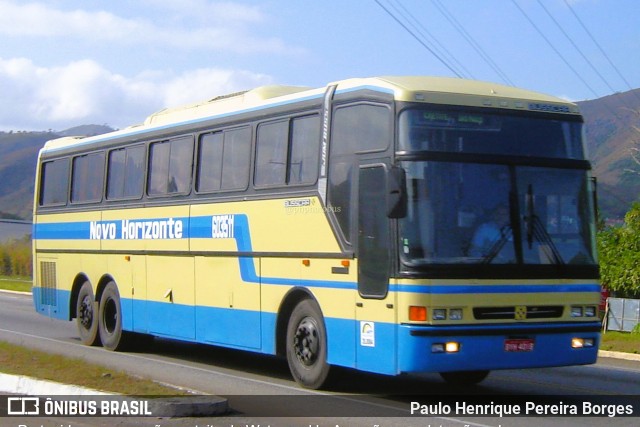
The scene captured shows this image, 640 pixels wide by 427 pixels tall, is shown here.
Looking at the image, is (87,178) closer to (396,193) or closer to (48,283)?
(48,283)

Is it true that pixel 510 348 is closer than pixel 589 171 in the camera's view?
Yes

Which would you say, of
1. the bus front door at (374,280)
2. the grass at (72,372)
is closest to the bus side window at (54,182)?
the grass at (72,372)

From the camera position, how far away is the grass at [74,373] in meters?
11.8

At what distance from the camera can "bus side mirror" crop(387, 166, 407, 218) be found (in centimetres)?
1177

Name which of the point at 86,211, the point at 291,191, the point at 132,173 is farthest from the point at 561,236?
the point at 86,211

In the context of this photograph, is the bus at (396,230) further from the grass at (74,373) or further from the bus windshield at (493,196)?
the grass at (74,373)

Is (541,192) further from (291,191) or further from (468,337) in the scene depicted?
(291,191)

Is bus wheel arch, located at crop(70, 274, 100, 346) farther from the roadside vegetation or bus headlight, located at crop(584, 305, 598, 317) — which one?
bus headlight, located at crop(584, 305, 598, 317)

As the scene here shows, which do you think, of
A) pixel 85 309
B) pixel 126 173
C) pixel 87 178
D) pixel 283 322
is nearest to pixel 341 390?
pixel 283 322

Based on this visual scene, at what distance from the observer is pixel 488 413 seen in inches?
470

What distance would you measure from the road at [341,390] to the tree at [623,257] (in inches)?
296

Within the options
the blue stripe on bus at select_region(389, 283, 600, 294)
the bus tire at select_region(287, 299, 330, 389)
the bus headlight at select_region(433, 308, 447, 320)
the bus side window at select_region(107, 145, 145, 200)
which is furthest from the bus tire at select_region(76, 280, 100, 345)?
the bus headlight at select_region(433, 308, 447, 320)

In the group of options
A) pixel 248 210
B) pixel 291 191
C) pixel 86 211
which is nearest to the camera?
pixel 291 191

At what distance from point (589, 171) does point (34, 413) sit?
6.81 metres
